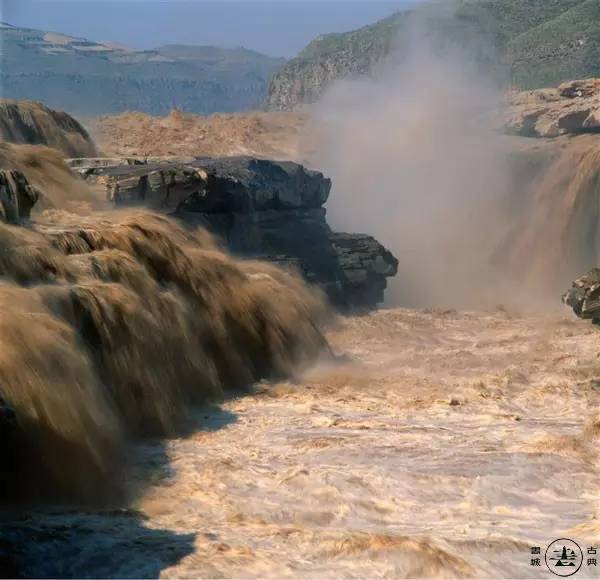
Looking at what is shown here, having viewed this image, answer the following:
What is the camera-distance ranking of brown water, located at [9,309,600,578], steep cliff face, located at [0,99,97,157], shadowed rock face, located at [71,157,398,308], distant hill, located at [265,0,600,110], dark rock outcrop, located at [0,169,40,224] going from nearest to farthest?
brown water, located at [9,309,600,578] → dark rock outcrop, located at [0,169,40,224] → shadowed rock face, located at [71,157,398,308] → steep cliff face, located at [0,99,97,157] → distant hill, located at [265,0,600,110]

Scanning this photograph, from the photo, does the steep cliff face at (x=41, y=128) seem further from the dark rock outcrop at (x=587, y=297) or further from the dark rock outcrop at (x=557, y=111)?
the dark rock outcrop at (x=557, y=111)

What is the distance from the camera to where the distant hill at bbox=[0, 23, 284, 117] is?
61.1 meters

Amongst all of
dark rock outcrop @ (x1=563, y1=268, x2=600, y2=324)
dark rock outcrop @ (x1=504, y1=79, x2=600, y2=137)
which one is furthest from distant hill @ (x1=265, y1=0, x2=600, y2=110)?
dark rock outcrop @ (x1=563, y1=268, x2=600, y2=324)

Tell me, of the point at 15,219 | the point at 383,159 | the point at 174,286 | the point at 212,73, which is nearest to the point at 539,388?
the point at 174,286

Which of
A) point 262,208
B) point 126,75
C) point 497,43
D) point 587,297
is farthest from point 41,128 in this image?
point 126,75

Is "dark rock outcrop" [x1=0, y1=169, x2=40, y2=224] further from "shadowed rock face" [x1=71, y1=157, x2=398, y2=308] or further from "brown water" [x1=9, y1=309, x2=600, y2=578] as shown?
"shadowed rock face" [x1=71, y1=157, x2=398, y2=308]


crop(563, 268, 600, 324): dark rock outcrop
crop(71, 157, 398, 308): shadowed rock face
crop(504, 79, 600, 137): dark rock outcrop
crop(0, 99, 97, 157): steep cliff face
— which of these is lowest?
crop(563, 268, 600, 324): dark rock outcrop

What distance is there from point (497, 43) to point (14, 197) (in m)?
65.2

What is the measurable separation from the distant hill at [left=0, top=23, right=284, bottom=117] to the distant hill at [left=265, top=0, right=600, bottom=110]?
232 inches

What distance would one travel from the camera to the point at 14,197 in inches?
448

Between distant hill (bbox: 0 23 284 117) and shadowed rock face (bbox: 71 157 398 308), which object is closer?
shadowed rock face (bbox: 71 157 398 308)

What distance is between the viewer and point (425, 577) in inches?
247

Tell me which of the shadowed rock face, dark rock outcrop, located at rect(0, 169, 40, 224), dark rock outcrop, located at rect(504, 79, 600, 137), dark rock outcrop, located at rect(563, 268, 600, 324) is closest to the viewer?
dark rock outcrop, located at rect(0, 169, 40, 224)

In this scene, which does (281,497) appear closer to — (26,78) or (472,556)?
(472,556)
